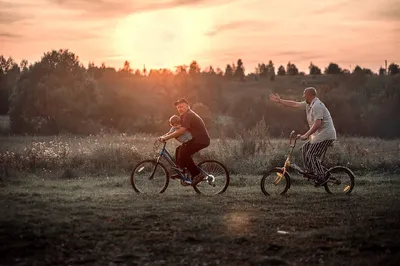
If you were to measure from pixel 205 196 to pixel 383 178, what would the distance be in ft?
21.2

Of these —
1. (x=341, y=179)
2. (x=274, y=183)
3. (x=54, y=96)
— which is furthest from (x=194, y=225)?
(x=54, y=96)

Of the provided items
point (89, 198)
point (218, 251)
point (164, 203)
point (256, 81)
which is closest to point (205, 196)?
point (164, 203)

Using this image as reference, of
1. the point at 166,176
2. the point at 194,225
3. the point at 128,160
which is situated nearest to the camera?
the point at 194,225

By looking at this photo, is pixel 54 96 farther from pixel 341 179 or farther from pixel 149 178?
pixel 341 179

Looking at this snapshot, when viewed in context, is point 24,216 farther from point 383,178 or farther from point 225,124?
point 225,124

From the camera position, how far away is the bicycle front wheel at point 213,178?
12180 mm

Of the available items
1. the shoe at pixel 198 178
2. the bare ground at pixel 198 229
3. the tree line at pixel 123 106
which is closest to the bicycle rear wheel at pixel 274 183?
the bare ground at pixel 198 229

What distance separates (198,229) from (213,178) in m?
3.95

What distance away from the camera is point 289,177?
12117 mm

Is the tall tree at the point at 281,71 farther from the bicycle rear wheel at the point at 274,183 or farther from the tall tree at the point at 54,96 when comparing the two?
the bicycle rear wheel at the point at 274,183

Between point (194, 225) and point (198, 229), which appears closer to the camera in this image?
point (198, 229)

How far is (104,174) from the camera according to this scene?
17.3 metres

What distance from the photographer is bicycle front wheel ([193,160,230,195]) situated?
12.2 metres

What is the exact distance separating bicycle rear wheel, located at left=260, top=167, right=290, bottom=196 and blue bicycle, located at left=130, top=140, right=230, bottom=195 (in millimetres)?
830
